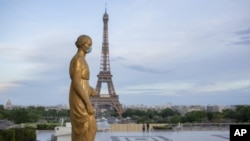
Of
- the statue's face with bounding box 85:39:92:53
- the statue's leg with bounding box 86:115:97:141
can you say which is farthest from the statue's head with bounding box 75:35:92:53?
the statue's leg with bounding box 86:115:97:141

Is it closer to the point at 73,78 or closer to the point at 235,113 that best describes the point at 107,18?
the point at 235,113

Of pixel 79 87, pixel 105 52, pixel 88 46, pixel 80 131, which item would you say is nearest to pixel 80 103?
pixel 79 87

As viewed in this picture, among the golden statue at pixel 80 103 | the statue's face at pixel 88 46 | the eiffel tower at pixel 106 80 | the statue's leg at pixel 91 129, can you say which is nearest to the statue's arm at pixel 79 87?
the golden statue at pixel 80 103

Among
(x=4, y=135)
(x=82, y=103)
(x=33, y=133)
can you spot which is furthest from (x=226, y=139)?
(x=82, y=103)

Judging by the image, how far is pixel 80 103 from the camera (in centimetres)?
553

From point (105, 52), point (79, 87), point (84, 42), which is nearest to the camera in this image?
point (79, 87)

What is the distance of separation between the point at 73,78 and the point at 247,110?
1210 inches

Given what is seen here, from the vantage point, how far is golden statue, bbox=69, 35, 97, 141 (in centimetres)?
549

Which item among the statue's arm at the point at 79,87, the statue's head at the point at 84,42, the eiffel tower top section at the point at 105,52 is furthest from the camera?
the eiffel tower top section at the point at 105,52

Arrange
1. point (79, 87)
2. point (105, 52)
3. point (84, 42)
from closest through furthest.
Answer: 1. point (79, 87)
2. point (84, 42)
3. point (105, 52)

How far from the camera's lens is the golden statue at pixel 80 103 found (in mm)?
5492

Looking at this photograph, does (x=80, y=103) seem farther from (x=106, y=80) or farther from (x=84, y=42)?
(x=106, y=80)

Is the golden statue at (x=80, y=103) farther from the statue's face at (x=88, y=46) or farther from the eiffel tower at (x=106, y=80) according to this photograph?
the eiffel tower at (x=106, y=80)

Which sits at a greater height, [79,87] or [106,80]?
[106,80]
